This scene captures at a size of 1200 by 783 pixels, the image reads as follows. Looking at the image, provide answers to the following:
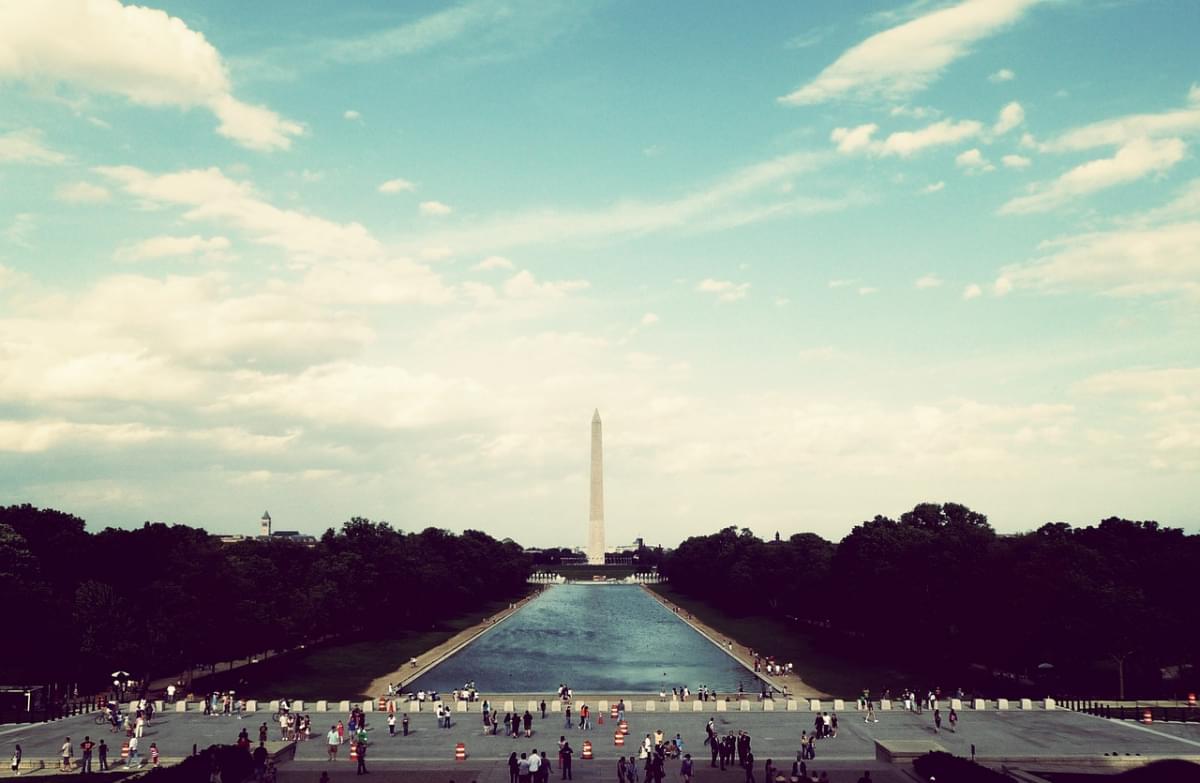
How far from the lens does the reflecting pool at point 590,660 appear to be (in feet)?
251

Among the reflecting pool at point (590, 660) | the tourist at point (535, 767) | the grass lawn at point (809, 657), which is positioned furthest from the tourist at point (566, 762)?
the grass lawn at point (809, 657)

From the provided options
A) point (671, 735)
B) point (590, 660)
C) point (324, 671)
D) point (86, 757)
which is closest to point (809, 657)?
point (590, 660)

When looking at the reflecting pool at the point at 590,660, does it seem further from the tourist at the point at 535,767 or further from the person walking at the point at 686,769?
the tourist at the point at 535,767

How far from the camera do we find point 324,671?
279 ft

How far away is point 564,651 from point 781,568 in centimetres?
6217

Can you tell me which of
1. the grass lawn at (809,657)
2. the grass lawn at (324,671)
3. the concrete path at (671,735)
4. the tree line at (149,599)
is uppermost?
the tree line at (149,599)

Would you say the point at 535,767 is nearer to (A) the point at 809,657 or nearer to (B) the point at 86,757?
(B) the point at 86,757

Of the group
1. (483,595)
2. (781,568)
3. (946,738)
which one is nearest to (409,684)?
(946,738)

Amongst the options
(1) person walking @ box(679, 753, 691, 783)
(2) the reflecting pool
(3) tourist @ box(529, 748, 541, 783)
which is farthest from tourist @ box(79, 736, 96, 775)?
(2) the reflecting pool

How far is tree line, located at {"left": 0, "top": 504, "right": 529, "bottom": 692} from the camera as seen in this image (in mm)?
62281

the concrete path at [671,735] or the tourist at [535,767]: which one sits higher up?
the tourist at [535,767]

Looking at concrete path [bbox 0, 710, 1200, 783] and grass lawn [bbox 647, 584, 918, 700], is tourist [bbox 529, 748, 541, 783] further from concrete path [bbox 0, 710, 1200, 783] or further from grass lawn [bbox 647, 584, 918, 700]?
grass lawn [bbox 647, 584, 918, 700]

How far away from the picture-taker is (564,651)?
102m

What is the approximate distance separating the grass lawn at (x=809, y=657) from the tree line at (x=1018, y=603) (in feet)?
9.80
